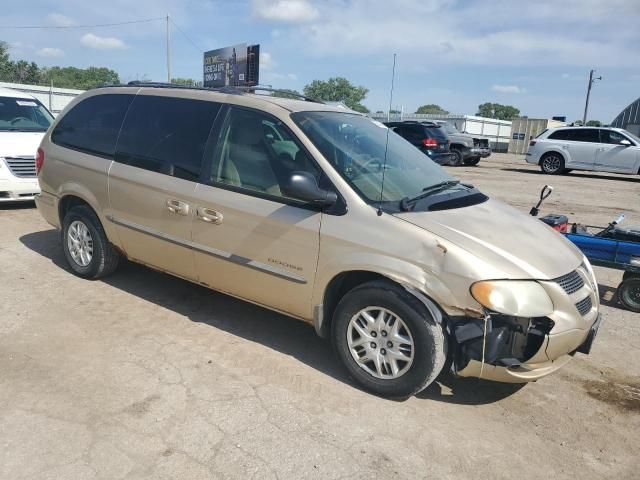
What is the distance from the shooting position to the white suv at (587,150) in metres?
17.3

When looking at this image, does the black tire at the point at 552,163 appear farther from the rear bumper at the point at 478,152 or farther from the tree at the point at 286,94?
the tree at the point at 286,94

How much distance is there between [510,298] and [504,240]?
0.46 meters

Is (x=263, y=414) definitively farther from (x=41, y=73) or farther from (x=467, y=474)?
(x=41, y=73)

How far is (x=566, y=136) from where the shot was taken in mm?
18359

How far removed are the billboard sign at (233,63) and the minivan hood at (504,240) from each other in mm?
25206

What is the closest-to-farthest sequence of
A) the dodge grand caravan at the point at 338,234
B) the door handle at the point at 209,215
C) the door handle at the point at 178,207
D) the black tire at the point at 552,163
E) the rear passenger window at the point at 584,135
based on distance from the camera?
1. the dodge grand caravan at the point at 338,234
2. the door handle at the point at 209,215
3. the door handle at the point at 178,207
4. the rear passenger window at the point at 584,135
5. the black tire at the point at 552,163

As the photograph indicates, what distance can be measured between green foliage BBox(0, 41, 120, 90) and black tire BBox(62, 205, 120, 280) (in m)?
47.0

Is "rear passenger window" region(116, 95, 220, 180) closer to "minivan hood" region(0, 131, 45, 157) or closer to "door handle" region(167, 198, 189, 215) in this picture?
"door handle" region(167, 198, 189, 215)

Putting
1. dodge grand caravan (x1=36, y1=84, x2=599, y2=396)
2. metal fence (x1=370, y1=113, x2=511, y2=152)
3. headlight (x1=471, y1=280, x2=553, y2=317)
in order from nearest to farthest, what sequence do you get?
headlight (x1=471, y1=280, x2=553, y2=317)
dodge grand caravan (x1=36, y1=84, x2=599, y2=396)
metal fence (x1=370, y1=113, x2=511, y2=152)

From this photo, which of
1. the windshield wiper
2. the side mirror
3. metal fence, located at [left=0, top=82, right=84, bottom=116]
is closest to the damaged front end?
the windshield wiper

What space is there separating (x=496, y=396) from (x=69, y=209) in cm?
422

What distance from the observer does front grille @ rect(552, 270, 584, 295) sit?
3195 millimetres

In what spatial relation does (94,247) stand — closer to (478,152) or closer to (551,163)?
(551,163)

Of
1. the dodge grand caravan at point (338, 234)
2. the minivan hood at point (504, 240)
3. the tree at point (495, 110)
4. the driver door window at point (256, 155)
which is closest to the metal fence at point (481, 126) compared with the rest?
the dodge grand caravan at point (338, 234)
